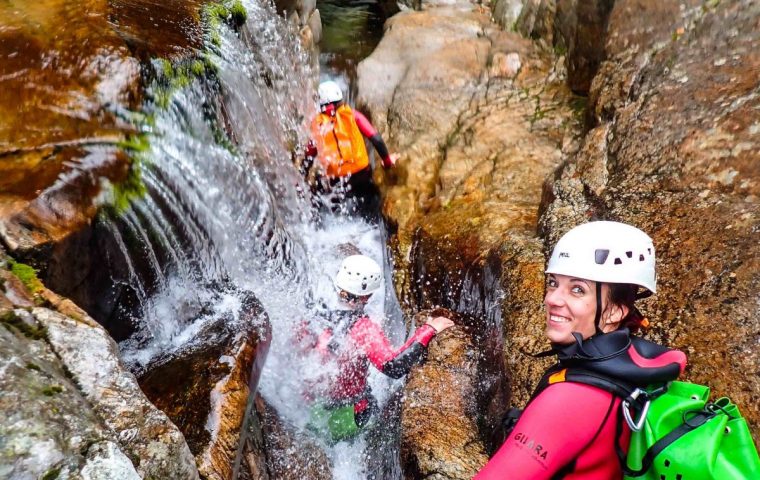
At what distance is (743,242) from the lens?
12.4 ft

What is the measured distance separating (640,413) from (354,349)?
3.35 metres

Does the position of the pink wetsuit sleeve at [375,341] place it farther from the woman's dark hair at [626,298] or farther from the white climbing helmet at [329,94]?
the white climbing helmet at [329,94]

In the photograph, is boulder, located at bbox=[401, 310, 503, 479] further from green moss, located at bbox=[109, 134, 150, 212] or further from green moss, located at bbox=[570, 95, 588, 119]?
green moss, located at bbox=[570, 95, 588, 119]

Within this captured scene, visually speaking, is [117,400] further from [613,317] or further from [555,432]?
[613,317]

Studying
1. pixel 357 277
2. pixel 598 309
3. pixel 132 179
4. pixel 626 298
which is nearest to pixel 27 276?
pixel 132 179

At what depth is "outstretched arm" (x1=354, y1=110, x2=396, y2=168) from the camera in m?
8.15

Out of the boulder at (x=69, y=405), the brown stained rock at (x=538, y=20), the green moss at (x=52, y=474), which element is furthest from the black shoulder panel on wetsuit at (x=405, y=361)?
the brown stained rock at (x=538, y=20)

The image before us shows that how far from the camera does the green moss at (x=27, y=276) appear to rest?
3.31 m

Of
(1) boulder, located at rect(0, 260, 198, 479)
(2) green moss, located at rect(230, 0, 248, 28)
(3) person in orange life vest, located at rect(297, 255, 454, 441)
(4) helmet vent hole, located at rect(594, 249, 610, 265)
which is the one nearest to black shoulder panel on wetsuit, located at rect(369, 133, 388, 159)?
(2) green moss, located at rect(230, 0, 248, 28)

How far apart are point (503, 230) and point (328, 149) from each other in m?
3.15

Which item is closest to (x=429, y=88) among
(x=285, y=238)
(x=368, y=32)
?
(x=285, y=238)

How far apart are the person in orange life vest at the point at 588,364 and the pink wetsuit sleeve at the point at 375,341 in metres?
2.72

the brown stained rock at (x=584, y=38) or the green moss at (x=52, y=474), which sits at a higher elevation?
the brown stained rock at (x=584, y=38)

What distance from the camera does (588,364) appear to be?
223 cm
